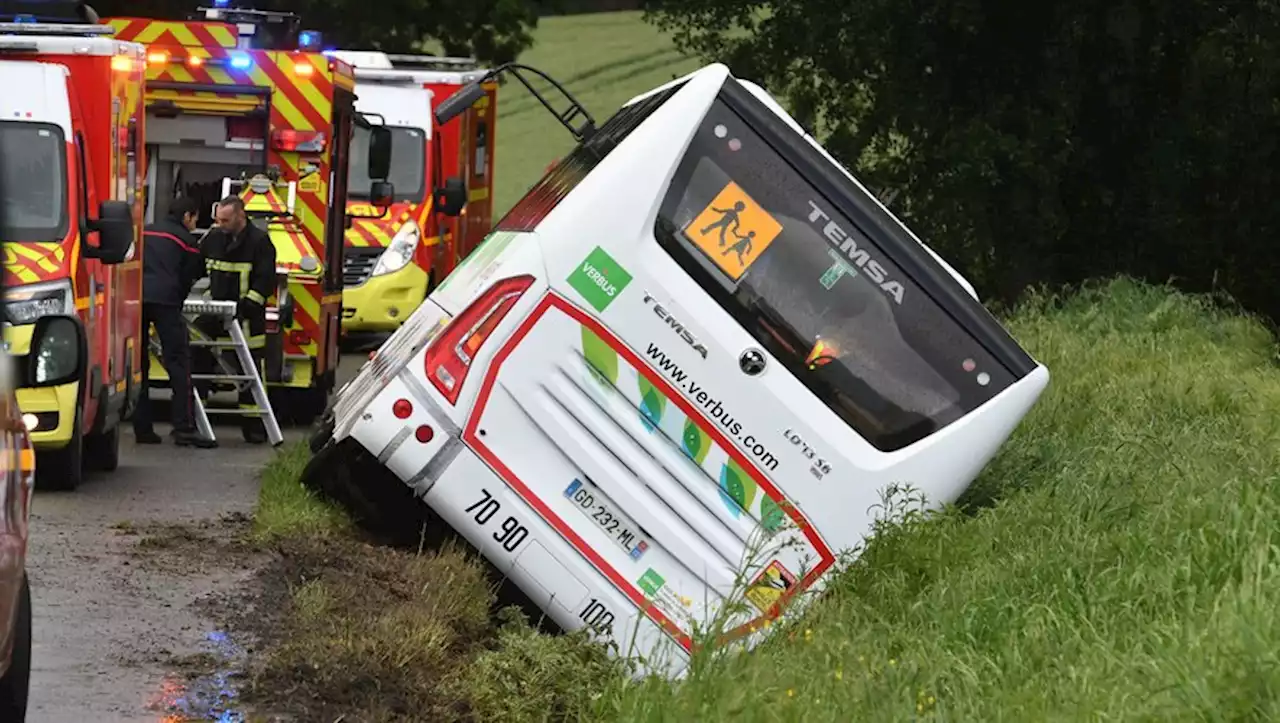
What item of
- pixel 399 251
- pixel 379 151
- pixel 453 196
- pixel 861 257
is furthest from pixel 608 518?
pixel 399 251

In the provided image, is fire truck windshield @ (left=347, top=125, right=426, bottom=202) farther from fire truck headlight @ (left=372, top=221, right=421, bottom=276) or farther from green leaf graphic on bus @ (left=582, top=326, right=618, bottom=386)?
green leaf graphic on bus @ (left=582, top=326, right=618, bottom=386)

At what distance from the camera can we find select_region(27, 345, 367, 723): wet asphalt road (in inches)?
320

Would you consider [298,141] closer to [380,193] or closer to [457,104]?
[380,193]

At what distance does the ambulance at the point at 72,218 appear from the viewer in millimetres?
13133

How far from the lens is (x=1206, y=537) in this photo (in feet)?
27.6

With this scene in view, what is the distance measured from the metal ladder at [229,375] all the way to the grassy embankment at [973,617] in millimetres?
2420

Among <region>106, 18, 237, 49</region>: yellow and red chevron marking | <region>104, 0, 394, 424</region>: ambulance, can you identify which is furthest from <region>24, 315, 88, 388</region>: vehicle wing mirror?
<region>106, 18, 237, 49</region>: yellow and red chevron marking

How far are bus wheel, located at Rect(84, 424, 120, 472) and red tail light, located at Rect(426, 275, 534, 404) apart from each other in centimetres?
515

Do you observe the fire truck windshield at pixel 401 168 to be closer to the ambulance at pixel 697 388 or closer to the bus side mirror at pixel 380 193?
the bus side mirror at pixel 380 193

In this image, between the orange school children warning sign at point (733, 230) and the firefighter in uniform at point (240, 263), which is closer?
the orange school children warning sign at point (733, 230)

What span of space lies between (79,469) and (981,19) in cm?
1761

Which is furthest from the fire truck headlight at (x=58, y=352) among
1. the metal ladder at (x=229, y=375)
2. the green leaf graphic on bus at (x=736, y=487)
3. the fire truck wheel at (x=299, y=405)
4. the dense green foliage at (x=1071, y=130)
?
the dense green foliage at (x=1071, y=130)

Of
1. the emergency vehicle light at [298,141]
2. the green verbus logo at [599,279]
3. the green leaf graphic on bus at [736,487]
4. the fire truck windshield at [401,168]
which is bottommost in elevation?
the green leaf graphic on bus at [736,487]

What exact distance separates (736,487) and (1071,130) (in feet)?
68.3
